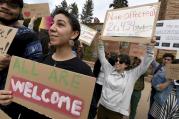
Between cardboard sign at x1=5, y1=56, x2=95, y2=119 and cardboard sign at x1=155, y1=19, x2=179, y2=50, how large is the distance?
5.54 meters

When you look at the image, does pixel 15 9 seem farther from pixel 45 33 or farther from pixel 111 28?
pixel 45 33

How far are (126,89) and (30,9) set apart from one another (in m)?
1.94

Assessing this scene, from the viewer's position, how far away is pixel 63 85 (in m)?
3.03

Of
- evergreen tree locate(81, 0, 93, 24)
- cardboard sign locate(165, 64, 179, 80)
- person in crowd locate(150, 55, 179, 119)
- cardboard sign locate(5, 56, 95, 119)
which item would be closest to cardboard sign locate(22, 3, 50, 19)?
cardboard sign locate(165, 64, 179, 80)

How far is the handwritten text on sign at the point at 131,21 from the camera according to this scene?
5598 mm

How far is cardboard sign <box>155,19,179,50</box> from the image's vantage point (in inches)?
338

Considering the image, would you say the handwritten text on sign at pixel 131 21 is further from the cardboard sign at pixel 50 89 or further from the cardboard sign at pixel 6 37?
the cardboard sign at pixel 50 89

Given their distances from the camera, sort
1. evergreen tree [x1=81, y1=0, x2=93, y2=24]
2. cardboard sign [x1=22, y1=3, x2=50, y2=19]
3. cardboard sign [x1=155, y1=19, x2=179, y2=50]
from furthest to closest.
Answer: evergreen tree [x1=81, y1=0, x2=93, y2=24] < cardboard sign [x1=155, y1=19, x2=179, y2=50] < cardboard sign [x1=22, y1=3, x2=50, y2=19]

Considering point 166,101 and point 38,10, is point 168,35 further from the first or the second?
point 38,10

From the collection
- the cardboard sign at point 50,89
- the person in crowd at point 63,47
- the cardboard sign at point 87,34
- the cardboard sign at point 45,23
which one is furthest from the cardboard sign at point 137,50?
the cardboard sign at point 50,89

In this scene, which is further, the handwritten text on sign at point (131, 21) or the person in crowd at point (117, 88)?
the person in crowd at point (117, 88)

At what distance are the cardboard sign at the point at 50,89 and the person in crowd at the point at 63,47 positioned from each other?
0.19 metres

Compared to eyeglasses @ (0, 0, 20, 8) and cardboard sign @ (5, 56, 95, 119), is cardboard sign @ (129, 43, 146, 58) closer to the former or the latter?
eyeglasses @ (0, 0, 20, 8)

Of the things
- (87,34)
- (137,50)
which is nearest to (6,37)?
(137,50)
